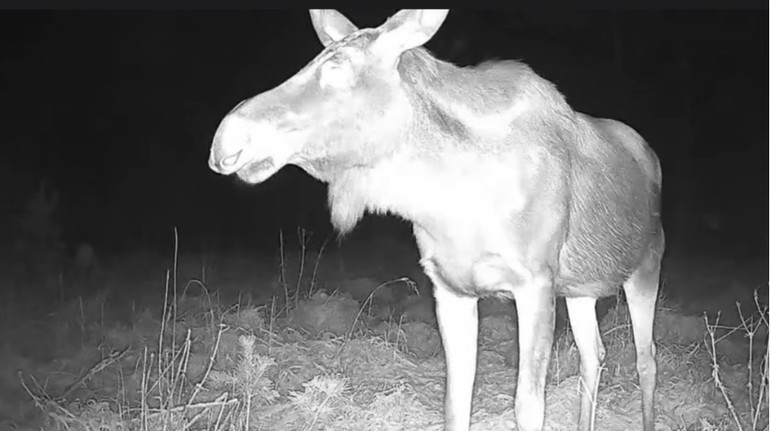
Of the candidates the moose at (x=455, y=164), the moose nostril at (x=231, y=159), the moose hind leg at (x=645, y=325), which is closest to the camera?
the moose nostril at (x=231, y=159)

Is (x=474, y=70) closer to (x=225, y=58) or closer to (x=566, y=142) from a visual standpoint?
(x=566, y=142)

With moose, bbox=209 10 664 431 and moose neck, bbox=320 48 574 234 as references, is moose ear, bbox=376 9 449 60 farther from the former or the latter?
moose neck, bbox=320 48 574 234

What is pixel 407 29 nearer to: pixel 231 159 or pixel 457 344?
pixel 231 159

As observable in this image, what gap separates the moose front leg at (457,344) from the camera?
12.1ft

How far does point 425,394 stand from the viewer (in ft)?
17.6

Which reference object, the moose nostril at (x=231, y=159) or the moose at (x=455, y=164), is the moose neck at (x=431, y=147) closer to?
the moose at (x=455, y=164)

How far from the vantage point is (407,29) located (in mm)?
3172

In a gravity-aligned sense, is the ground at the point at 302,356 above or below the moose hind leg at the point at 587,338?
below

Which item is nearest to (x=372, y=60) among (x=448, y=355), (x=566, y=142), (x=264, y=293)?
(x=566, y=142)

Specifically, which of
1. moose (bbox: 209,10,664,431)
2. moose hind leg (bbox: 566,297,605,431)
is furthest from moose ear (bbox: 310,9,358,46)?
moose hind leg (bbox: 566,297,605,431)

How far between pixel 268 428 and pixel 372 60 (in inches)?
89.3

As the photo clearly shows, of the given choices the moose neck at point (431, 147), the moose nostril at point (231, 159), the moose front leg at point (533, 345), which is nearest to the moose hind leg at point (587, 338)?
the moose front leg at point (533, 345)

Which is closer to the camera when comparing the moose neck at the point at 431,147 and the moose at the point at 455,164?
the moose at the point at 455,164

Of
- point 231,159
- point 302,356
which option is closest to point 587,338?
point 302,356
